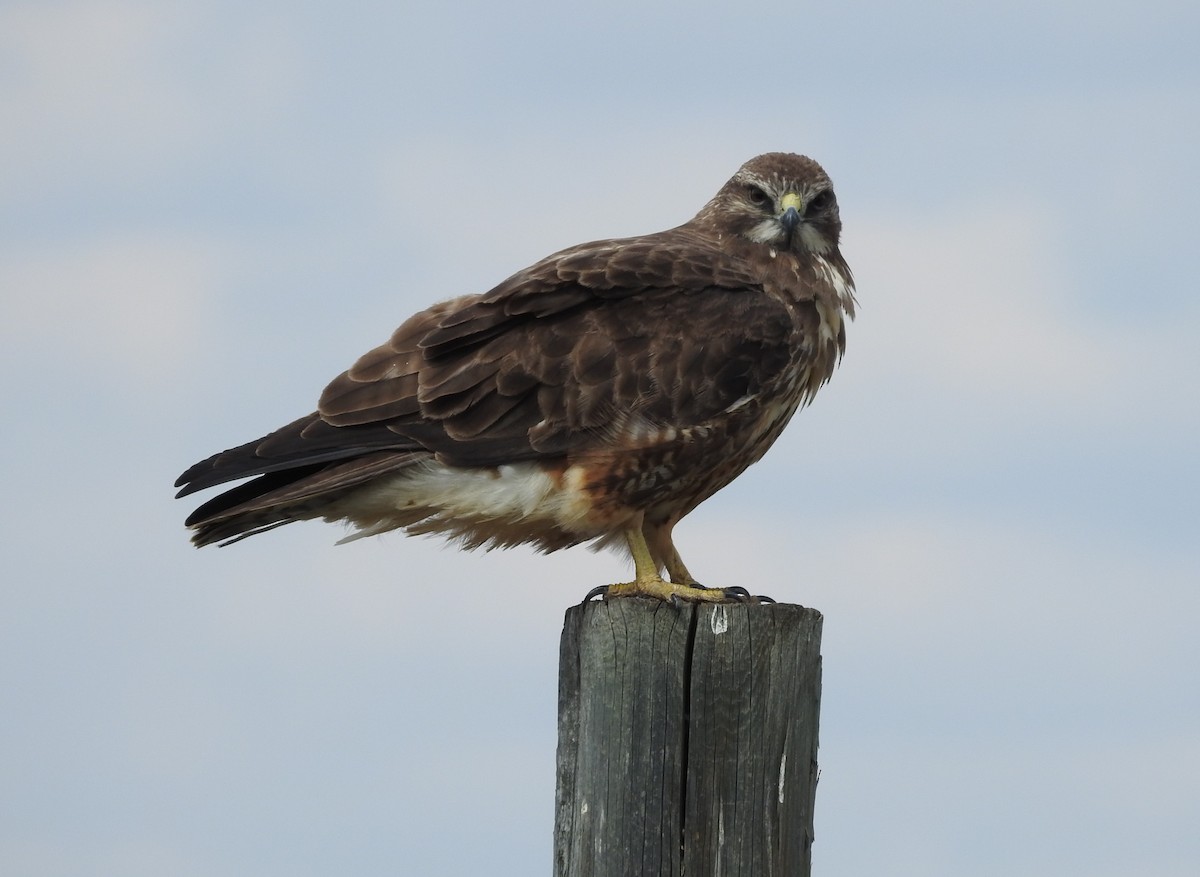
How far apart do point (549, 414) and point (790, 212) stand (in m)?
1.73

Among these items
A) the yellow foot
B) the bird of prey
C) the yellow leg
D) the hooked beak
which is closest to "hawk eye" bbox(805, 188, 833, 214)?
the hooked beak

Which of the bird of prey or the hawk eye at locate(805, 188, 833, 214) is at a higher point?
the hawk eye at locate(805, 188, 833, 214)

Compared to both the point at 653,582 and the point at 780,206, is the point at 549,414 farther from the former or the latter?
the point at 780,206

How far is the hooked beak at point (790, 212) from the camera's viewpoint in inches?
289

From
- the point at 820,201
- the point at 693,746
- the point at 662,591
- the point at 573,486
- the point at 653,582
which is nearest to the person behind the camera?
the point at 693,746

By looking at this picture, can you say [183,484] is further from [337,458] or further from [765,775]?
[765,775]

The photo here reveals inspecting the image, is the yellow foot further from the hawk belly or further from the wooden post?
the wooden post

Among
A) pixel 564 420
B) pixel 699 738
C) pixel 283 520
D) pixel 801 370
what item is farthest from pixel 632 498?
pixel 699 738

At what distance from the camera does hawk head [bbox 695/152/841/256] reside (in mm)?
7375

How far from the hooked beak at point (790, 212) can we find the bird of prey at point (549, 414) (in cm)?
61

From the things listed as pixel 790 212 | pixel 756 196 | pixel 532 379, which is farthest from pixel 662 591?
pixel 756 196

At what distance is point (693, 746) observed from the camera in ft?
15.3

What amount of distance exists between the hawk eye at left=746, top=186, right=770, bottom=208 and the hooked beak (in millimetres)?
100

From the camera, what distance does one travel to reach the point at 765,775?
15.4ft
